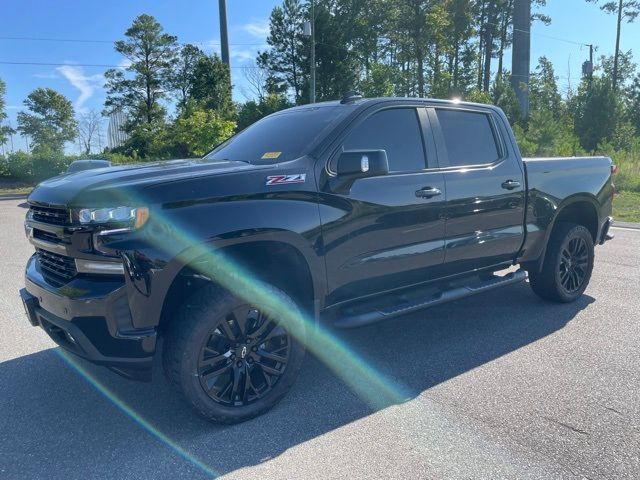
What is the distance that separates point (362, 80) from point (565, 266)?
3163 centimetres

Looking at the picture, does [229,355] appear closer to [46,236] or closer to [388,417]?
[388,417]

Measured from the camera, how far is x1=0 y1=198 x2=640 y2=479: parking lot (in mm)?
2723

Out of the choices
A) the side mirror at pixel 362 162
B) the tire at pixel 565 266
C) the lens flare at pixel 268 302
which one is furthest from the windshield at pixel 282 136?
the tire at pixel 565 266

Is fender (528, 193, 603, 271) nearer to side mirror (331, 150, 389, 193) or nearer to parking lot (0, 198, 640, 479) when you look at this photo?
parking lot (0, 198, 640, 479)

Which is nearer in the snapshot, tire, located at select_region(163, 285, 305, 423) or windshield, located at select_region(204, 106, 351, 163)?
tire, located at select_region(163, 285, 305, 423)

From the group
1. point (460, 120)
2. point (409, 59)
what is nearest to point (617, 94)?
point (409, 59)

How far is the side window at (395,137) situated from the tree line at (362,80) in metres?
17.2

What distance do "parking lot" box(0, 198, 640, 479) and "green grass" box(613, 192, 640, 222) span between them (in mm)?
9071

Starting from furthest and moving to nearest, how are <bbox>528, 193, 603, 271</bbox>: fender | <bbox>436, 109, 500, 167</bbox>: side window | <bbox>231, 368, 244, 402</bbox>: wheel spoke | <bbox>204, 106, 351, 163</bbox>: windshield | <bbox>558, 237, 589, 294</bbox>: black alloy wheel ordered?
<bbox>558, 237, 589, 294</bbox>: black alloy wheel, <bbox>528, 193, 603, 271</bbox>: fender, <bbox>436, 109, 500, 167</bbox>: side window, <bbox>204, 106, 351, 163</bbox>: windshield, <bbox>231, 368, 244, 402</bbox>: wheel spoke

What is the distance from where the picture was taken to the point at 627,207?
14.2 m

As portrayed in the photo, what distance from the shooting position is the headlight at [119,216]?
2756 millimetres

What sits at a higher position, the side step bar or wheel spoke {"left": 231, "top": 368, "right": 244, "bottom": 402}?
the side step bar

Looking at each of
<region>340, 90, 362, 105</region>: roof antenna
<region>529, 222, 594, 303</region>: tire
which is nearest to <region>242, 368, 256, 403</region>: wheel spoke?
<region>340, 90, 362, 105</region>: roof antenna

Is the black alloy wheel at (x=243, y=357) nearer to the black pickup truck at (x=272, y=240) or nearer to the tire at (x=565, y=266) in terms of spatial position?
the black pickup truck at (x=272, y=240)
